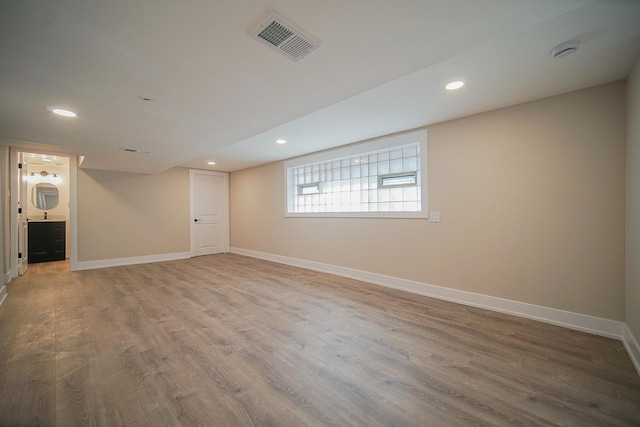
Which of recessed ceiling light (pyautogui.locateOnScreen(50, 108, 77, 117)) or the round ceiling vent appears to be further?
recessed ceiling light (pyautogui.locateOnScreen(50, 108, 77, 117))

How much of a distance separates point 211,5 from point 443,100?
96.6 inches

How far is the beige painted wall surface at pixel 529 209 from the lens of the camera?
241cm

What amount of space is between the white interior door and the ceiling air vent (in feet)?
20.6

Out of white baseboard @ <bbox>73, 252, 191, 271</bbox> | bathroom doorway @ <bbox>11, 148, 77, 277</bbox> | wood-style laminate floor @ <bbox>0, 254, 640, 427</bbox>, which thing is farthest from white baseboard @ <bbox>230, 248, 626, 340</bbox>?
bathroom doorway @ <bbox>11, 148, 77, 277</bbox>

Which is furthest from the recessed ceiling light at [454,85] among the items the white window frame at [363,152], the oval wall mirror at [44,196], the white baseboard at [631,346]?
the oval wall mirror at [44,196]

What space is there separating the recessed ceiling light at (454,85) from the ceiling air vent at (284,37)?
157cm

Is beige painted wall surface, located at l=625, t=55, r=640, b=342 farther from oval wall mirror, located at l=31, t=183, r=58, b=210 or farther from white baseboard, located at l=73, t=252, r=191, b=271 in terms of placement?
oval wall mirror, located at l=31, t=183, r=58, b=210

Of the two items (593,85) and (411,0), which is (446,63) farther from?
(593,85)

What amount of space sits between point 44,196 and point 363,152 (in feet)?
27.4

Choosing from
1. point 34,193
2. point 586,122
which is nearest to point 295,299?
point 586,122

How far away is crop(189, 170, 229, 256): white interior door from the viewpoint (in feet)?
22.9

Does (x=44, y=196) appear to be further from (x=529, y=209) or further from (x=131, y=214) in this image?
(x=529, y=209)

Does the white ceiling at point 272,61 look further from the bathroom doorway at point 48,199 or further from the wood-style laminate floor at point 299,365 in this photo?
the bathroom doorway at point 48,199

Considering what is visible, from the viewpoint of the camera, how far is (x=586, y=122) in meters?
2.50
